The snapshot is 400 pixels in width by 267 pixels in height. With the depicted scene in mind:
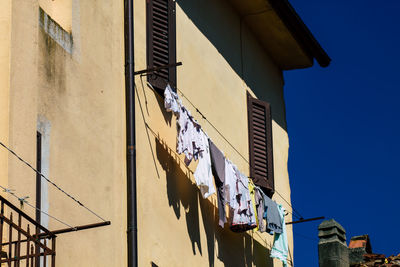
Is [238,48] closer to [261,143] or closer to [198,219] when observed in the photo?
[261,143]

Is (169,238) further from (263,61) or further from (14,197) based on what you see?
(263,61)

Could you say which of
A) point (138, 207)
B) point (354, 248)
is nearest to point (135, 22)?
point (138, 207)

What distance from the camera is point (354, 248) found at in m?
19.9

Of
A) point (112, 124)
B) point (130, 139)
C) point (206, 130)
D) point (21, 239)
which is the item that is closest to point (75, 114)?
point (112, 124)

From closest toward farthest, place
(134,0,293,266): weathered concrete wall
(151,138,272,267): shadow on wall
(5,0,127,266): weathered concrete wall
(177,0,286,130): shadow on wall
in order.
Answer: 1. (5,0,127,266): weathered concrete wall
2. (134,0,293,266): weathered concrete wall
3. (151,138,272,267): shadow on wall
4. (177,0,286,130): shadow on wall

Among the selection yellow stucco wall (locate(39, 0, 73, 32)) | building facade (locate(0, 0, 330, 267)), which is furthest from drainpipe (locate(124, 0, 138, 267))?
yellow stucco wall (locate(39, 0, 73, 32))

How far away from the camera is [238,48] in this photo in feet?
60.2

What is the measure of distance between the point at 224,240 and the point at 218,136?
5.34 ft

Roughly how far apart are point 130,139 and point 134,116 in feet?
1.12

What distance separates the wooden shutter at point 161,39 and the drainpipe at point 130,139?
75 cm

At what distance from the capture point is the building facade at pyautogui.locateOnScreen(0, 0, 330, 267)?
1128 centimetres

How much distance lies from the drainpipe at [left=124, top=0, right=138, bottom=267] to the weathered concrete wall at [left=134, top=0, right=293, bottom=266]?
1.34 ft

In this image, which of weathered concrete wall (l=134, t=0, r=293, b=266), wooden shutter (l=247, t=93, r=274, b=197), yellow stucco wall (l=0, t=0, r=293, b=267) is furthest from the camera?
wooden shutter (l=247, t=93, r=274, b=197)

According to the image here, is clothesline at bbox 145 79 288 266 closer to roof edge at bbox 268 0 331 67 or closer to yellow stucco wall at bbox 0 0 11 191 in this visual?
yellow stucco wall at bbox 0 0 11 191
